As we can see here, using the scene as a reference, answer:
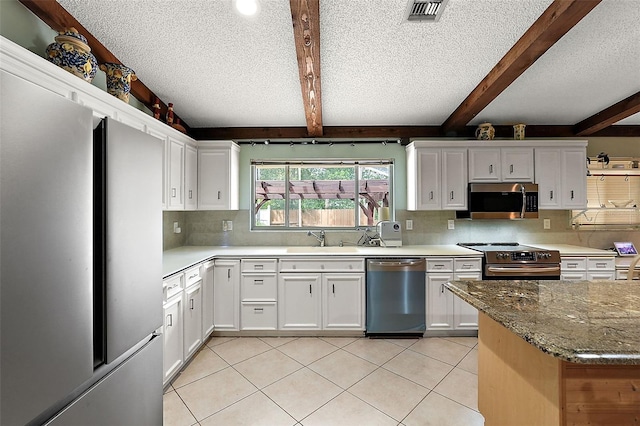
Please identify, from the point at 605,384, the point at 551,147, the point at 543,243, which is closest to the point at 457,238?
the point at 543,243

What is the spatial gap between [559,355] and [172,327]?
7.49 feet

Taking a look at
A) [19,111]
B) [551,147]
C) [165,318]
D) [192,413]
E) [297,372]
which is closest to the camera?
[19,111]

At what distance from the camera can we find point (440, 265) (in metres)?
2.90

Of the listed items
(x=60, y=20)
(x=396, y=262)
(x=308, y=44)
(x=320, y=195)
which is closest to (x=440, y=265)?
(x=396, y=262)

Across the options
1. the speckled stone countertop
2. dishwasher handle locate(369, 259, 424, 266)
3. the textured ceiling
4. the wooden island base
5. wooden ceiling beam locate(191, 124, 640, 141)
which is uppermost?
the textured ceiling

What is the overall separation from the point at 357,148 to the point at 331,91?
1154 mm

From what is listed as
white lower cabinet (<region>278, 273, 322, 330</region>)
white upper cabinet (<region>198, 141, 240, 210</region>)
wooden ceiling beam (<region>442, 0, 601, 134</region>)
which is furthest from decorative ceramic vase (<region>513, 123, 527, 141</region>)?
white upper cabinet (<region>198, 141, 240, 210</region>)

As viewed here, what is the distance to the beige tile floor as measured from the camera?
1769 millimetres

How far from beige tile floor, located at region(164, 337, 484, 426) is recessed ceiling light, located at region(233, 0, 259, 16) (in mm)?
2487

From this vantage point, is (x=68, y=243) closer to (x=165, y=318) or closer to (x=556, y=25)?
(x=165, y=318)

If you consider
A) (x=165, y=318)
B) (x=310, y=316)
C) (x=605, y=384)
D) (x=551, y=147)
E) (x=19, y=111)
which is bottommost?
(x=310, y=316)

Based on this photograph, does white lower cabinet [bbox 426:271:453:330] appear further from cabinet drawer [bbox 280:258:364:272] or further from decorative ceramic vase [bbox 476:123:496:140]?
decorative ceramic vase [bbox 476:123:496:140]

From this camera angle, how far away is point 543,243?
11.4ft

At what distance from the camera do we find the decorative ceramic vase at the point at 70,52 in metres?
1.48
